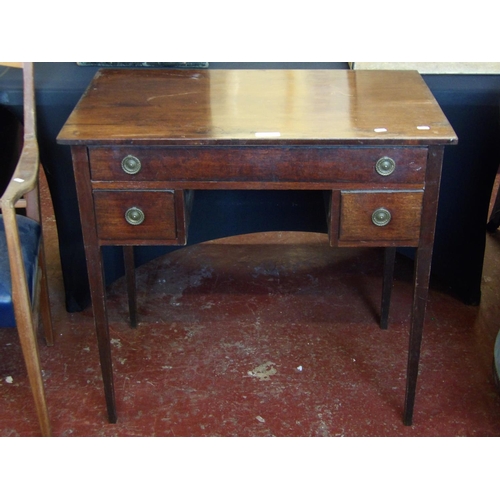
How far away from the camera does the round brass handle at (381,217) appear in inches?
72.2

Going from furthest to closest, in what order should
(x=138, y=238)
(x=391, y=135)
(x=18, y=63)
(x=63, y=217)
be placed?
(x=63, y=217) → (x=18, y=63) → (x=138, y=238) → (x=391, y=135)

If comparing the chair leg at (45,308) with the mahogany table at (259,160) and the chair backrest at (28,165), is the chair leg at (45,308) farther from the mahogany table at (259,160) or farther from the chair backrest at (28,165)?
the mahogany table at (259,160)

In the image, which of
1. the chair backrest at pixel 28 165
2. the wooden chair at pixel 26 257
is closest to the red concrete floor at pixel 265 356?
the wooden chair at pixel 26 257

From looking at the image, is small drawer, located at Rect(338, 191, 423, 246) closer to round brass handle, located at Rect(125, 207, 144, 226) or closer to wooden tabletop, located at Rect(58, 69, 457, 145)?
wooden tabletop, located at Rect(58, 69, 457, 145)

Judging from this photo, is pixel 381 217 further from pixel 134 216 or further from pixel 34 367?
pixel 34 367

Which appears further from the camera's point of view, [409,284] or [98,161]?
[409,284]

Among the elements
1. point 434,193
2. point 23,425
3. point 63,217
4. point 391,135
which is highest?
point 391,135

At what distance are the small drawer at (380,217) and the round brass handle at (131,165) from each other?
509mm

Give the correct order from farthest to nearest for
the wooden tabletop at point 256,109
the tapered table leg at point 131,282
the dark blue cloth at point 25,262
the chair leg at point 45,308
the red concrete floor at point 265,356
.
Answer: the tapered table leg at point 131,282, the chair leg at point 45,308, the red concrete floor at point 265,356, the dark blue cloth at point 25,262, the wooden tabletop at point 256,109

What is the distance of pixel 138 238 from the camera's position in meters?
1.89

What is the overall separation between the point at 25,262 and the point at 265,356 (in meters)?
0.84

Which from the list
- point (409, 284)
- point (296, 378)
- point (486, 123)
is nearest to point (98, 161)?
point (296, 378)

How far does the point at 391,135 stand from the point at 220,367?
1.00 metres

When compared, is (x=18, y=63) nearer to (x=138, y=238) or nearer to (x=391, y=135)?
(x=138, y=238)
